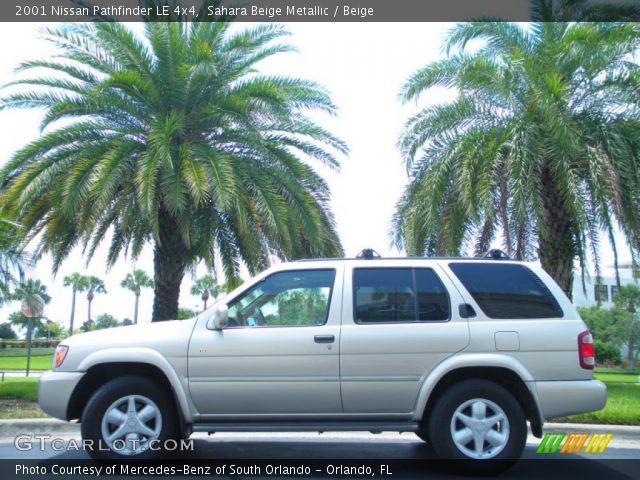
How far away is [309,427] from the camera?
21.6 feet

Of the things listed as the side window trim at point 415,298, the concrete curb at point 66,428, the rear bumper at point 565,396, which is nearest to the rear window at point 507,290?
the side window trim at point 415,298

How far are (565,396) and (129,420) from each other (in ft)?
13.0

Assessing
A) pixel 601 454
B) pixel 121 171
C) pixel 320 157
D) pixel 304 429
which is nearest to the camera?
pixel 304 429

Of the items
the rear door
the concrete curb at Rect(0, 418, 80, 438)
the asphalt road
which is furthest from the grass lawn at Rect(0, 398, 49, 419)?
the rear door

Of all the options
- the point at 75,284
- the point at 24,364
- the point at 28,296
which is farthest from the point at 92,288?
the point at 28,296

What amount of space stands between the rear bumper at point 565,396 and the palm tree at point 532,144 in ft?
23.1

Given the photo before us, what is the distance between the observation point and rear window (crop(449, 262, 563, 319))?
6.86 meters

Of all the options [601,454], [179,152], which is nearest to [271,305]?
[601,454]

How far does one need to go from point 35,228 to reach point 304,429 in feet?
34.8

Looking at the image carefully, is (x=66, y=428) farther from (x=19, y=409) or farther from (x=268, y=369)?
(x=268, y=369)

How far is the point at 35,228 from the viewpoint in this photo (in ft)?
50.0

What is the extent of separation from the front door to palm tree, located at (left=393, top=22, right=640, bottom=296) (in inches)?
296

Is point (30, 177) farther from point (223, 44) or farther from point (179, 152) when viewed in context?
point (223, 44)

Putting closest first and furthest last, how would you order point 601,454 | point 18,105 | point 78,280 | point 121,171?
point 601,454 < point 121,171 < point 18,105 < point 78,280
